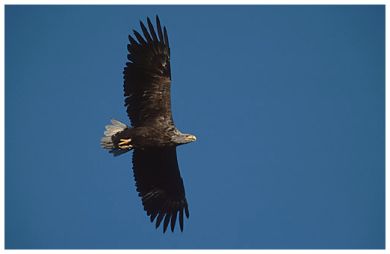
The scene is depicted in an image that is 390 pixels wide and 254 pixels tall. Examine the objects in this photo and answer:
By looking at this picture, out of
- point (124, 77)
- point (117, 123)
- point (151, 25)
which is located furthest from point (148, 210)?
point (151, 25)

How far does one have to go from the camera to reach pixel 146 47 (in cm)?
1088

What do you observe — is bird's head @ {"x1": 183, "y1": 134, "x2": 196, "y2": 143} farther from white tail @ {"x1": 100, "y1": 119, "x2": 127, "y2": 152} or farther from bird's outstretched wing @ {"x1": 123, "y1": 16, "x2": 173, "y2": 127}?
white tail @ {"x1": 100, "y1": 119, "x2": 127, "y2": 152}

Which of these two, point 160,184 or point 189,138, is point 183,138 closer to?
point 189,138

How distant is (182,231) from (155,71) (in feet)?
8.91

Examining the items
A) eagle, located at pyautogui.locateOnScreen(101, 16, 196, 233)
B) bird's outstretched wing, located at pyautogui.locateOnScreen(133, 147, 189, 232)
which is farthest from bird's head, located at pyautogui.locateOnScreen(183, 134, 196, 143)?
bird's outstretched wing, located at pyautogui.locateOnScreen(133, 147, 189, 232)

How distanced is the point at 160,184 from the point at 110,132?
4.48 ft

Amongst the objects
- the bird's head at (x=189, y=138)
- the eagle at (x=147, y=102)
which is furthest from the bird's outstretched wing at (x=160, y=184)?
the bird's head at (x=189, y=138)

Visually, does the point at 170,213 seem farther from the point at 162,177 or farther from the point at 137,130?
the point at 137,130

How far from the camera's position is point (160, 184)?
11.8 metres

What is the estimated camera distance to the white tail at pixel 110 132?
11.0 m

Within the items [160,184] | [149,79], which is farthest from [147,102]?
[160,184]

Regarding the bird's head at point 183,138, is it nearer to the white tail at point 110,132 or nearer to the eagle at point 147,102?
the eagle at point 147,102

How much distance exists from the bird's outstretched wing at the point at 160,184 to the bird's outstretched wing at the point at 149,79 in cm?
66

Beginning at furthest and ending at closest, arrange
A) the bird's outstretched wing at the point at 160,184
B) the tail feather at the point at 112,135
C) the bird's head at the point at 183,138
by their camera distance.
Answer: the bird's outstretched wing at the point at 160,184 < the tail feather at the point at 112,135 < the bird's head at the point at 183,138
